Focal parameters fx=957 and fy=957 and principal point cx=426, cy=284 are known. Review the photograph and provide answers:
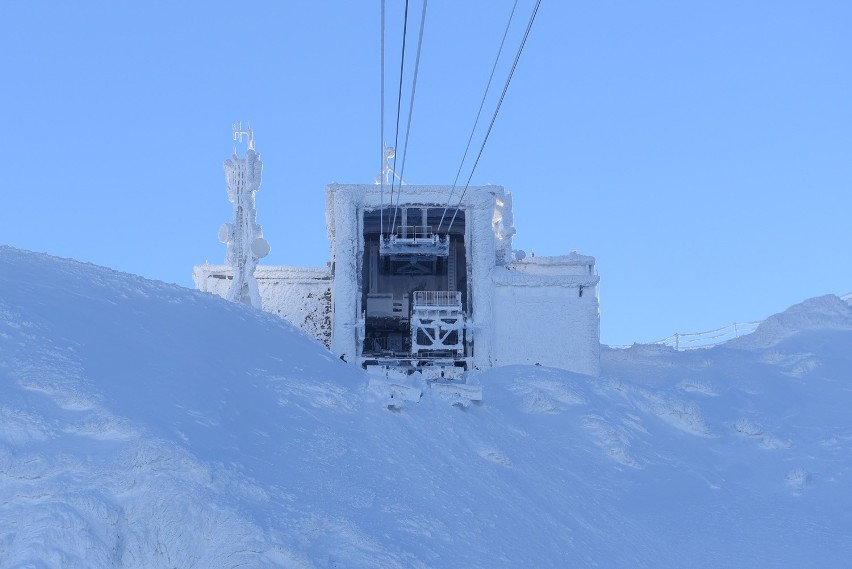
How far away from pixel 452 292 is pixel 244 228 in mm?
10130

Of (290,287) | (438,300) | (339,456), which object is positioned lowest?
(339,456)

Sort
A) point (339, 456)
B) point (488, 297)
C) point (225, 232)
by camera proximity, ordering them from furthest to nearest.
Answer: point (225, 232) → point (488, 297) → point (339, 456)

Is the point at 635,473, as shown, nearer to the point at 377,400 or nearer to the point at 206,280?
the point at 377,400

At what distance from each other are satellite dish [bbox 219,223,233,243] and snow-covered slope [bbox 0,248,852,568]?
1563 cm

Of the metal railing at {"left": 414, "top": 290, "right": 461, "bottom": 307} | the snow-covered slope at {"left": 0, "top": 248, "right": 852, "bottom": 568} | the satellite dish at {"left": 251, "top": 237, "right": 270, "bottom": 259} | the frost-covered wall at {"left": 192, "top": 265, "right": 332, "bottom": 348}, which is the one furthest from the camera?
the frost-covered wall at {"left": 192, "top": 265, "right": 332, "bottom": 348}

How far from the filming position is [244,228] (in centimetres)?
4456

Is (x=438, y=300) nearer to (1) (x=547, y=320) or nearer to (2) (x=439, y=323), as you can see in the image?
(2) (x=439, y=323)

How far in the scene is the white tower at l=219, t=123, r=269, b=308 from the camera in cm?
4353

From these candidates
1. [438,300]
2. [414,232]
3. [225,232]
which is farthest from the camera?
[414,232]

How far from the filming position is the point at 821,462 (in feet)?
96.3

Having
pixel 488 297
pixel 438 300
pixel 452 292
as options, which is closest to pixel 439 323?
pixel 452 292

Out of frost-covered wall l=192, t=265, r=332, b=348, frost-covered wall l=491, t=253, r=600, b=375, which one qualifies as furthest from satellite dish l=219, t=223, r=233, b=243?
frost-covered wall l=491, t=253, r=600, b=375

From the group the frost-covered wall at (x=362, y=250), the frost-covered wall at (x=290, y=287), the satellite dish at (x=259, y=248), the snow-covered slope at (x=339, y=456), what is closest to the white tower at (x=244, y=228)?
the satellite dish at (x=259, y=248)

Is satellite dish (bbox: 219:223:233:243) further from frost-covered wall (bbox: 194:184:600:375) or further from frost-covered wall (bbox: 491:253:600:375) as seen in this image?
frost-covered wall (bbox: 491:253:600:375)
